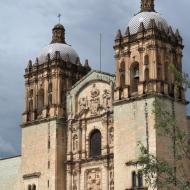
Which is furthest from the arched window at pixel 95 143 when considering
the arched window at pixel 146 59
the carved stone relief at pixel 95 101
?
the arched window at pixel 146 59

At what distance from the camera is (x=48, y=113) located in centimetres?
4119

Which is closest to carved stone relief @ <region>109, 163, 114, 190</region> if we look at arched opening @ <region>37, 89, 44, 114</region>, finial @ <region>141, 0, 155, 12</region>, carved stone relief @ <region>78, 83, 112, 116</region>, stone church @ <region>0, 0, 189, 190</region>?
stone church @ <region>0, 0, 189, 190</region>

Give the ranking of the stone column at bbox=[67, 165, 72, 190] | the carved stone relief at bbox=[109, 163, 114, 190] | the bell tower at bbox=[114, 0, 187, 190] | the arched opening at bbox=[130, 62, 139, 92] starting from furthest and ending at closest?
the stone column at bbox=[67, 165, 72, 190]
the arched opening at bbox=[130, 62, 139, 92]
the carved stone relief at bbox=[109, 163, 114, 190]
the bell tower at bbox=[114, 0, 187, 190]

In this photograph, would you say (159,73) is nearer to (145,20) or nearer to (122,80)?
(122,80)

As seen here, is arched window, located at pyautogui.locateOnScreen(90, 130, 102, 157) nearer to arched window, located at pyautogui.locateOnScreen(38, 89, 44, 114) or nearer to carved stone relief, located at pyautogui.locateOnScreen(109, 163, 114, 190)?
carved stone relief, located at pyautogui.locateOnScreen(109, 163, 114, 190)

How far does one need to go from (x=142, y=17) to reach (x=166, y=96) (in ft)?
18.3

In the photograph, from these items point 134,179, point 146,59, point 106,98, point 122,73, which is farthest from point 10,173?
point 146,59

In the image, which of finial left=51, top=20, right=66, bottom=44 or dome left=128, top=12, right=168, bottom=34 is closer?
dome left=128, top=12, right=168, bottom=34

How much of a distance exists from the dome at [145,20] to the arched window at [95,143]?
21.4ft

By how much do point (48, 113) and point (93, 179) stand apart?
5.82 metres

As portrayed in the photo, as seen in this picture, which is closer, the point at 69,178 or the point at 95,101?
the point at 95,101

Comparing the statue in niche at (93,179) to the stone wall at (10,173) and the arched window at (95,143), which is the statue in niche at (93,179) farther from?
the stone wall at (10,173)

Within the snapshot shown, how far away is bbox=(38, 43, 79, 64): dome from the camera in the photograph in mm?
42781

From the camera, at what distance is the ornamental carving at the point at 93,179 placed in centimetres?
3767
